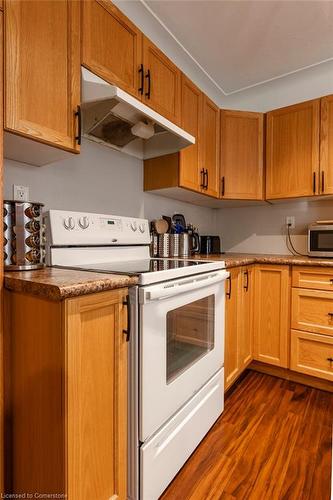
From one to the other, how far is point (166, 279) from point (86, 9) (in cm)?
126

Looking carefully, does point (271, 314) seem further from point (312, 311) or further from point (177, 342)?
point (177, 342)

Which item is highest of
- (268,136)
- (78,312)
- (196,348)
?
(268,136)

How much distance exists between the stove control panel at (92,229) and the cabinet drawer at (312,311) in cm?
117

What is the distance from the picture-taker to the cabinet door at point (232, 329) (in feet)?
5.72

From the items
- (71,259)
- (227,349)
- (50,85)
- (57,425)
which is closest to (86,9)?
(50,85)

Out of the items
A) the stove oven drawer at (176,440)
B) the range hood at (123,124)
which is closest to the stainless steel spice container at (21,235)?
the range hood at (123,124)

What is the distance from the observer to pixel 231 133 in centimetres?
239

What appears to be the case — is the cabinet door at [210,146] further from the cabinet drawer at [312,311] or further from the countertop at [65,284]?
the countertop at [65,284]

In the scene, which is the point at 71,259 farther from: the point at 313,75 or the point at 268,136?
the point at 313,75

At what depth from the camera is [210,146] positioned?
2.24m

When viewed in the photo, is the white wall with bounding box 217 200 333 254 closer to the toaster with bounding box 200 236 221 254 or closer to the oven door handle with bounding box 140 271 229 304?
the toaster with bounding box 200 236 221 254

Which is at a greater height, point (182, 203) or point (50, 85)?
point (50, 85)

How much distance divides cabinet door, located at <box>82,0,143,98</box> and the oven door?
3.51ft

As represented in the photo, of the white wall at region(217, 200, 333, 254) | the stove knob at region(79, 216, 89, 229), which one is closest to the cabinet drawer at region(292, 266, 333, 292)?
the white wall at region(217, 200, 333, 254)
